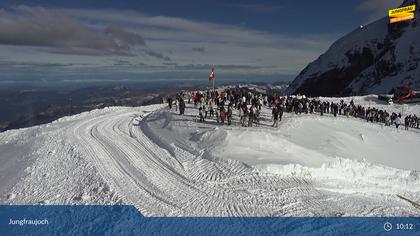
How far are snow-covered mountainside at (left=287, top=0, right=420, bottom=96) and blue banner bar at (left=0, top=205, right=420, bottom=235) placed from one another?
126 meters

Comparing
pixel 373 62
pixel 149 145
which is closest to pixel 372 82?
pixel 373 62

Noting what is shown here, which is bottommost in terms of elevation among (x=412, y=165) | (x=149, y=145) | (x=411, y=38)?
(x=412, y=165)

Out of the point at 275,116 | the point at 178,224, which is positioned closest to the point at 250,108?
the point at 275,116

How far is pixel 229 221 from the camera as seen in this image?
44.3 ft

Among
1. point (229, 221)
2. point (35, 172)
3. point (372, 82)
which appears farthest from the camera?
point (372, 82)

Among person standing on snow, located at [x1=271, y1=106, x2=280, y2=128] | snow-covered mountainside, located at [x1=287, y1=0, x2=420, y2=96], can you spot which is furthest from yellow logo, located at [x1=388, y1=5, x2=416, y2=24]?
person standing on snow, located at [x1=271, y1=106, x2=280, y2=128]

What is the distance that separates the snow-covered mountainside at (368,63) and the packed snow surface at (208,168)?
114 m

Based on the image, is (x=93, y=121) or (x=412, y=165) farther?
(x=93, y=121)

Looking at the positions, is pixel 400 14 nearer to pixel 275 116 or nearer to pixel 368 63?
pixel 368 63

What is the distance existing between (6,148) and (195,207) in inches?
719

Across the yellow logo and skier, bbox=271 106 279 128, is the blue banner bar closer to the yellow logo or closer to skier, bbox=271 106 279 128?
skier, bbox=271 106 279 128

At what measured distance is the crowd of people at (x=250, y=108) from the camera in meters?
28.6

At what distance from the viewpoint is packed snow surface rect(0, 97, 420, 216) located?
50.6 ft

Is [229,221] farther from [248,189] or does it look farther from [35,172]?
[35,172]
